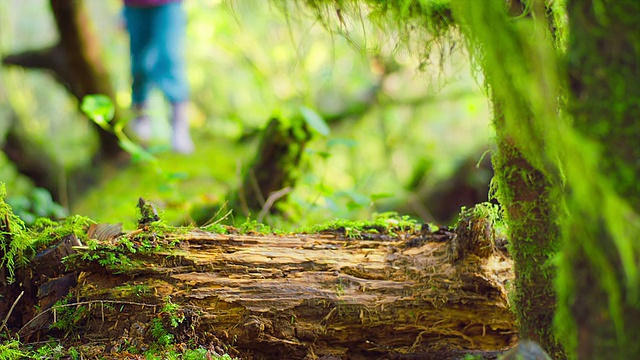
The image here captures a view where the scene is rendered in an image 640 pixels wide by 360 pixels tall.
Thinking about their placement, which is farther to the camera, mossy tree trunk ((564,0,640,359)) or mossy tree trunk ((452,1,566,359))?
mossy tree trunk ((452,1,566,359))

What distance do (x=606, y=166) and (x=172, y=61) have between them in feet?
16.3

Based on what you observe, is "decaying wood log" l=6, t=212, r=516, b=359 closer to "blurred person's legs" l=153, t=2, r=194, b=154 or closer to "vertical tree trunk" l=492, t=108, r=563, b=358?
"vertical tree trunk" l=492, t=108, r=563, b=358

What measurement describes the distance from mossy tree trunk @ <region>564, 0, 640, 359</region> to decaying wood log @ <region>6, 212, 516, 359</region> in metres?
0.94

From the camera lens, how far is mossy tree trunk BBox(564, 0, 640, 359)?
1.07 metres

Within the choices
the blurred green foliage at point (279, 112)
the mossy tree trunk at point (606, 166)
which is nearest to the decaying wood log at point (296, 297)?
the blurred green foliage at point (279, 112)

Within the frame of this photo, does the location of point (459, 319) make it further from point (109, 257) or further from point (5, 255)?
point (5, 255)

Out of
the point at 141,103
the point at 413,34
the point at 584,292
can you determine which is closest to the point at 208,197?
the point at 141,103

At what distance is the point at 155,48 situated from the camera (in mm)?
5367

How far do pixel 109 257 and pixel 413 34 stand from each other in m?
1.49

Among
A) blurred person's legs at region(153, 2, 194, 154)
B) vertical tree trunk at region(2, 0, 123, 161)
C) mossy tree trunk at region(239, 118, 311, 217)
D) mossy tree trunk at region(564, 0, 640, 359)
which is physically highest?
blurred person's legs at region(153, 2, 194, 154)

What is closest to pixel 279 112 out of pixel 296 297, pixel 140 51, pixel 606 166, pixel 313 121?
pixel 313 121

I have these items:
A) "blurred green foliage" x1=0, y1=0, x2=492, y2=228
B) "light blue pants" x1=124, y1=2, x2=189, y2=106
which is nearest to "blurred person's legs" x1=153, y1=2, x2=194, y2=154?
"light blue pants" x1=124, y1=2, x2=189, y2=106

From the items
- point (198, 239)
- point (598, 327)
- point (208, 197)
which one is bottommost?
point (598, 327)

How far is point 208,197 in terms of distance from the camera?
4387 mm
